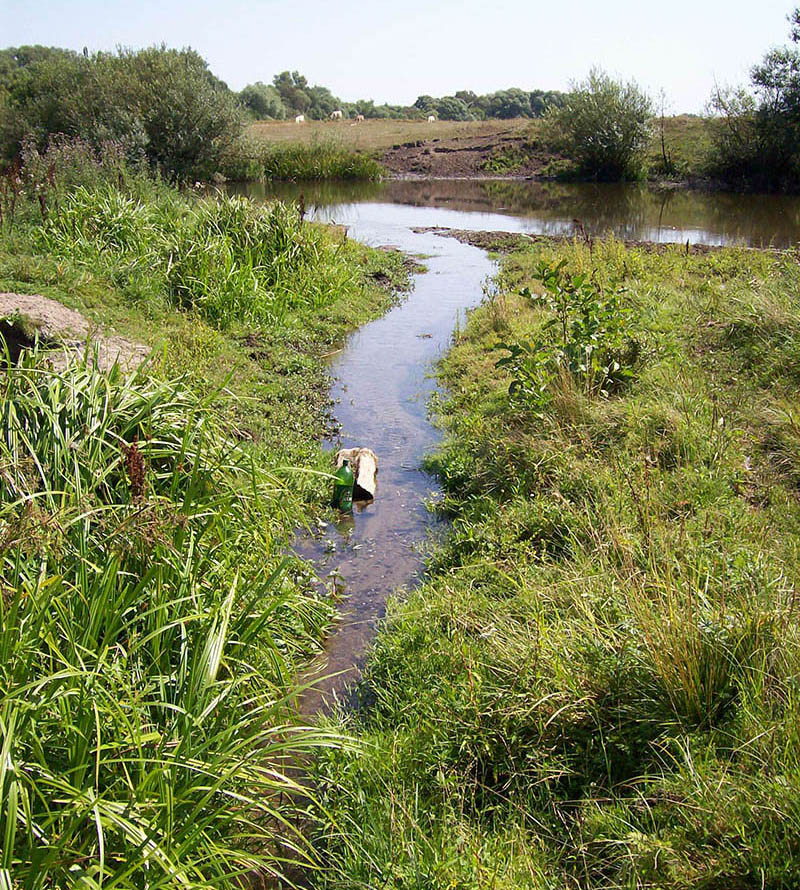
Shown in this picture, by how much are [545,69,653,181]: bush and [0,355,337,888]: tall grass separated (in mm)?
33334

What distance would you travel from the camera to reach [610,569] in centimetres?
388

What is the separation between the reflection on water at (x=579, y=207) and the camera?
61.8 feet

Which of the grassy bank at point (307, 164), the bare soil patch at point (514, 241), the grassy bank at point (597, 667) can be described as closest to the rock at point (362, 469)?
the grassy bank at point (597, 667)

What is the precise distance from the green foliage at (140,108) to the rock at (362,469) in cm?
2135

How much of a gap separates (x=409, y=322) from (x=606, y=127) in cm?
2607

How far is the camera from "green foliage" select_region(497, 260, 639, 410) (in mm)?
6109

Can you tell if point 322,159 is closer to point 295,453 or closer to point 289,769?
point 295,453

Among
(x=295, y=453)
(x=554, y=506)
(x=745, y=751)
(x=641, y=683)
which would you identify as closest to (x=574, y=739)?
(x=641, y=683)

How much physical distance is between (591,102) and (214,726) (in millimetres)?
35815

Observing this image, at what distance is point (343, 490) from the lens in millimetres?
5832

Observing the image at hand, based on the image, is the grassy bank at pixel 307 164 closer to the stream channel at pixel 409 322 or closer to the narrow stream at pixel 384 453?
the stream channel at pixel 409 322

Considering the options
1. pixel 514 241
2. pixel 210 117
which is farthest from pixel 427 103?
pixel 514 241

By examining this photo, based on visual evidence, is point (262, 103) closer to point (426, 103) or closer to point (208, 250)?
point (426, 103)

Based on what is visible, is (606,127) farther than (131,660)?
Yes
